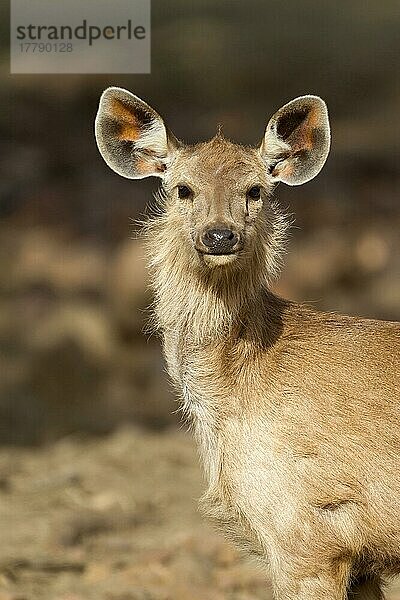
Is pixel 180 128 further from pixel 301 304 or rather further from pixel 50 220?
pixel 301 304

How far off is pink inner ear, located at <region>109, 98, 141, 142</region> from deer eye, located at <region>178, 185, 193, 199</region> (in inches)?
23.0

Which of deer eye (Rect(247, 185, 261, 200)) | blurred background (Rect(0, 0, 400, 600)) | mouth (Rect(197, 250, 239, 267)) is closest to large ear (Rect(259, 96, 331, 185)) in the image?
deer eye (Rect(247, 185, 261, 200))

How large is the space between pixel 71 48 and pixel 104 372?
6.47 meters

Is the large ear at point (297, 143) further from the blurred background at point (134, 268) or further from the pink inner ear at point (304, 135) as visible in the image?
the blurred background at point (134, 268)

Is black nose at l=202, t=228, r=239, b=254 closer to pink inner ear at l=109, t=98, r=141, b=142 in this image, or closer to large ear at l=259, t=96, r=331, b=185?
large ear at l=259, t=96, r=331, b=185

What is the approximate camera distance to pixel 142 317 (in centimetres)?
1770

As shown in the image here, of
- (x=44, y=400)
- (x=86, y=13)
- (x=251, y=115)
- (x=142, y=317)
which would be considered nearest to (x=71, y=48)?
(x=86, y=13)

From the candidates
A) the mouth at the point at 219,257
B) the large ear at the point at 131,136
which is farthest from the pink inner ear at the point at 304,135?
the mouth at the point at 219,257

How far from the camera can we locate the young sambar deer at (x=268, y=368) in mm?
7039

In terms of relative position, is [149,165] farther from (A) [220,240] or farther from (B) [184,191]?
(A) [220,240]

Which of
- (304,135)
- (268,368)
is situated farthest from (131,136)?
(268,368)

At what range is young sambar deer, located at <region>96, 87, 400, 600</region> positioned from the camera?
704cm

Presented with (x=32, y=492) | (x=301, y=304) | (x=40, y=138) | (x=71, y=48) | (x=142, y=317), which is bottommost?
(x=32, y=492)
